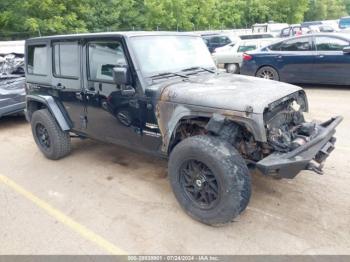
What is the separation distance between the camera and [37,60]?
5418 millimetres

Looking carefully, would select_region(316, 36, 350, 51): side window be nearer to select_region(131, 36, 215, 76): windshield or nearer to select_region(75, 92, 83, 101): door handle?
select_region(131, 36, 215, 76): windshield

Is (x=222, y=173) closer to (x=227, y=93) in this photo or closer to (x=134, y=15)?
(x=227, y=93)

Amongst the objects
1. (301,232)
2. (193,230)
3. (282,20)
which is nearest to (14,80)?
(193,230)

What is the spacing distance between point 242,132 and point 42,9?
24253 millimetres

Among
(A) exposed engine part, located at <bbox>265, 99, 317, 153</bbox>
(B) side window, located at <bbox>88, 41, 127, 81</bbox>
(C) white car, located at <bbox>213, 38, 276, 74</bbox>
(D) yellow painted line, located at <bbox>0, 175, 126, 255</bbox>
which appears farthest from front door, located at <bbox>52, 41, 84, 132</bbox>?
(C) white car, located at <bbox>213, 38, 276, 74</bbox>

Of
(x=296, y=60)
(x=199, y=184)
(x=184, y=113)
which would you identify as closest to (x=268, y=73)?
(x=296, y=60)

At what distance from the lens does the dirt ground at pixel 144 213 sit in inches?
127

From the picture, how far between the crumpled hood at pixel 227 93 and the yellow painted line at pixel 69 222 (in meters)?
1.54

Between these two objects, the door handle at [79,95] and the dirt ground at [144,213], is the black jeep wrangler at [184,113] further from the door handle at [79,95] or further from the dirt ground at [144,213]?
the dirt ground at [144,213]

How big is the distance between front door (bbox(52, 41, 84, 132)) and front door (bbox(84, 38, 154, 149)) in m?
0.18

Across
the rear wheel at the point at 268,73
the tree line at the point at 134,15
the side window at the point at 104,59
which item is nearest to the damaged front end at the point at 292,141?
the side window at the point at 104,59

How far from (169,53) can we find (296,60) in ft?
21.3

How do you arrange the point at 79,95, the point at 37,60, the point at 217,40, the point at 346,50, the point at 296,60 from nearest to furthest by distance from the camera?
the point at 79,95 → the point at 37,60 → the point at 346,50 → the point at 296,60 → the point at 217,40

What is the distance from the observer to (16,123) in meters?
8.21
